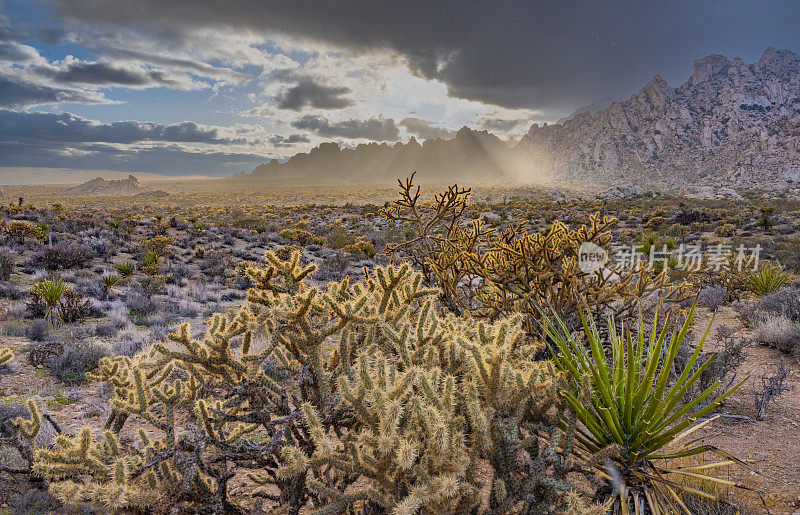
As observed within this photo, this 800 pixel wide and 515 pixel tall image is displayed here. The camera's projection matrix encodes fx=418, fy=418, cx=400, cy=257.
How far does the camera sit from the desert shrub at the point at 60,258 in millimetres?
12102

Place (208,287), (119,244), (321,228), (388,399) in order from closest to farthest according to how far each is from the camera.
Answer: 1. (388,399)
2. (208,287)
3. (119,244)
4. (321,228)

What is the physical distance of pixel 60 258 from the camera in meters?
12.4

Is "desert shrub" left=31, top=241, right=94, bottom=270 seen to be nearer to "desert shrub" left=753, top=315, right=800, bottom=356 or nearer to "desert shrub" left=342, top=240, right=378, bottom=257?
"desert shrub" left=342, top=240, right=378, bottom=257

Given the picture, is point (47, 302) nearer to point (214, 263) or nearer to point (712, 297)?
point (214, 263)

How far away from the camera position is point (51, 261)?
12.2 m

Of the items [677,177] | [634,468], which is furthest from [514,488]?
[677,177]

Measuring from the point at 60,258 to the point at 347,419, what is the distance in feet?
46.1

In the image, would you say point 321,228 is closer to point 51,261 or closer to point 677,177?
point 51,261

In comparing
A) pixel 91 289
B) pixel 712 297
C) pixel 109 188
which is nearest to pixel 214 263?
pixel 91 289

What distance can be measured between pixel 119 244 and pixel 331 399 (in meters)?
18.0

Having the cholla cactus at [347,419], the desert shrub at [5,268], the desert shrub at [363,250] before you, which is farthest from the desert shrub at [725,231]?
the desert shrub at [5,268]

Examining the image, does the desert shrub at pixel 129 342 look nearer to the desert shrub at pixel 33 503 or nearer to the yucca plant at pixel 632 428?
the desert shrub at pixel 33 503

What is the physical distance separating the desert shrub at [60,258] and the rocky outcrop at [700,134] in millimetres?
93195

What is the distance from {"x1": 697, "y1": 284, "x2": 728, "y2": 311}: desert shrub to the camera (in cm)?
909
